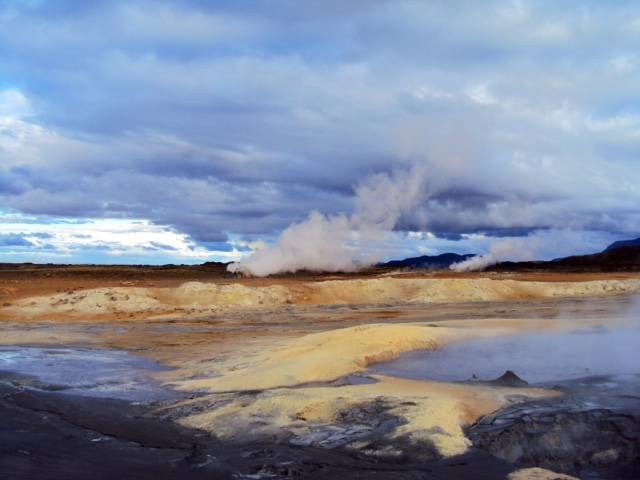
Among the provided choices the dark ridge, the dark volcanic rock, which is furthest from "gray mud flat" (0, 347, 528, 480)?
A: the dark ridge

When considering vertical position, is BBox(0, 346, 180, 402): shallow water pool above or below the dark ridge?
below

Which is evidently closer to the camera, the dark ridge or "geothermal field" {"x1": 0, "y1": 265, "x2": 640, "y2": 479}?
"geothermal field" {"x1": 0, "y1": 265, "x2": 640, "y2": 479}

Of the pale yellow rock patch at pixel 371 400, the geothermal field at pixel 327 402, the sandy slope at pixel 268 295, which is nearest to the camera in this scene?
the geothermal field at pixel 327 402

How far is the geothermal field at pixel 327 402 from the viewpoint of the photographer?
24.7 ft

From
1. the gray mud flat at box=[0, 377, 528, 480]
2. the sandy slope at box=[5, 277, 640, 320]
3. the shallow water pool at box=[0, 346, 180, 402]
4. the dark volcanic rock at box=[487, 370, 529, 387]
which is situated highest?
the sandy slope at box=[5, 277, 640, 320]

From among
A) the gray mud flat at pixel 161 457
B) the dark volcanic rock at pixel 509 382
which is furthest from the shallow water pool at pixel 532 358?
the gray mud flat at pixel 161 457

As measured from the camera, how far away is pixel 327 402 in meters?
9.80

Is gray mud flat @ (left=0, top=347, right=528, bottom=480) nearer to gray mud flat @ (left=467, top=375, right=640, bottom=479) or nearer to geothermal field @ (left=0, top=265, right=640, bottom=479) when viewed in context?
geothermal field @ (left=0, top=265, right=640, bottom=479)

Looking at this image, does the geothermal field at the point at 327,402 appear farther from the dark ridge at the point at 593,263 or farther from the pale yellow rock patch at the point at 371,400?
the dark ridge at the point at 593,263

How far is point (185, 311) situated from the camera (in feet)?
106

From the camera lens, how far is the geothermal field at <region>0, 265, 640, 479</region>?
753cm

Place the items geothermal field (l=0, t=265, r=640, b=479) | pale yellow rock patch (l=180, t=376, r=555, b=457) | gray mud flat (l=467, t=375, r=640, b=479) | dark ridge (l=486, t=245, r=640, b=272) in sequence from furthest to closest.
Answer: dark ridge (l=486, t=245, r=640, b=272) < pale yellow rock patch (l=180, t=376, r=555, b=457) < geothermal field (l=0, t=265, r=640, b=479) < gray mud flat (l=467, t=375, r=640, b=479)

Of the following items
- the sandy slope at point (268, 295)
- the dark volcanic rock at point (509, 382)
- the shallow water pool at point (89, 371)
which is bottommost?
the shallow water pool at point (89, 371)

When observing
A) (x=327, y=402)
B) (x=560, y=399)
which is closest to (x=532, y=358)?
(x=560, y=399)
